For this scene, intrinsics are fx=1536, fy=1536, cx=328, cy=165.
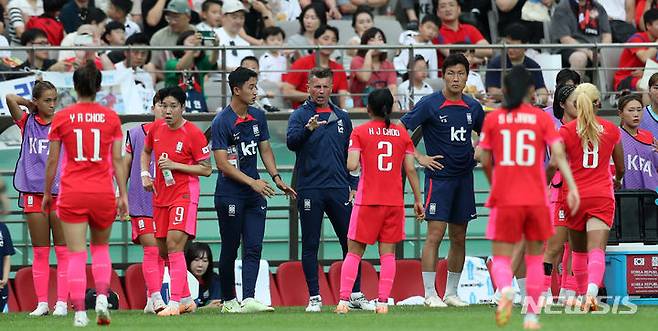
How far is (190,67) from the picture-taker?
19.8 m

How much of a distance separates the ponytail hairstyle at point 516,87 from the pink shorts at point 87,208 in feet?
11.8

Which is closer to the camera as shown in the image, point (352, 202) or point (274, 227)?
point (352, 202)

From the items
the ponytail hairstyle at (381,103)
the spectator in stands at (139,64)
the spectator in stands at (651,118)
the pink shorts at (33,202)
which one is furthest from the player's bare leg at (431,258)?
the spectator in stands at (139,64)

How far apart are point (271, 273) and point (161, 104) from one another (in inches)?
168

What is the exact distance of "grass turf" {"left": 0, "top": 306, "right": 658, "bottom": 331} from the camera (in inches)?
502

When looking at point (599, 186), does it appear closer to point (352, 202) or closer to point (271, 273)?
point (352, 202)

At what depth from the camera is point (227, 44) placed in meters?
21.1

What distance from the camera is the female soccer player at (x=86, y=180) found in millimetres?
13125

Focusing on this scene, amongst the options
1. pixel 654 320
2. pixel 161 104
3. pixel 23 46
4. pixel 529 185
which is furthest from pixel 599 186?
pixel 23 46

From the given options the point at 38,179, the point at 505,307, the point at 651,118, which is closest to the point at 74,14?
the point at 38,179

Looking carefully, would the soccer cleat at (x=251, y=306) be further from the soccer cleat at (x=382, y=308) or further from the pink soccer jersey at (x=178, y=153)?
the soccer cleat at (x=382, y=308)

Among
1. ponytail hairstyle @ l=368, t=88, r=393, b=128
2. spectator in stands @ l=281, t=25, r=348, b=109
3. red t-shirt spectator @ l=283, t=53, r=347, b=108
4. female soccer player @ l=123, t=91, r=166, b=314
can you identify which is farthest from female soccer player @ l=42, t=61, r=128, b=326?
red t-shirt spectator @ l=283, t=53, r=347, b=108

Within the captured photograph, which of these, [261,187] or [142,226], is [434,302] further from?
[142,226]

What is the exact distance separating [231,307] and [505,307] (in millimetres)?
4528
